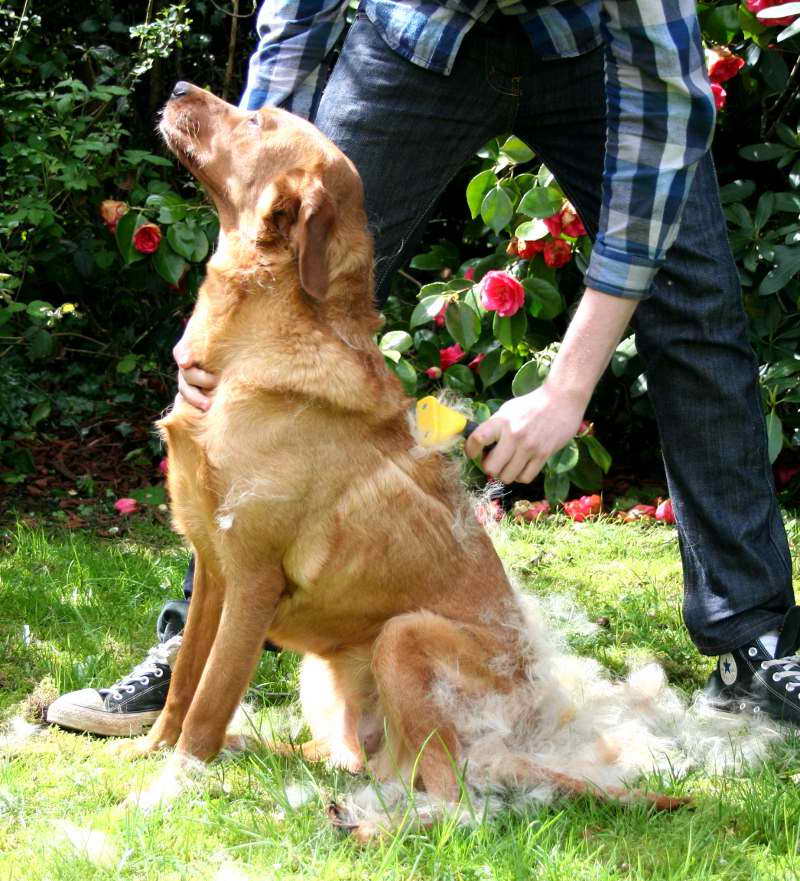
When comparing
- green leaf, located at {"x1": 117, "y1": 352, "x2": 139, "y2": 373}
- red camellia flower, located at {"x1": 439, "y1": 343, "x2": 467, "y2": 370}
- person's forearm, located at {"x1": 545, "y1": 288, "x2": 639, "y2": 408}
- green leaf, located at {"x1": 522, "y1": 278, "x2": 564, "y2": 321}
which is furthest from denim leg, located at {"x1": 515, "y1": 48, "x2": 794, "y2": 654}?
green leaf, located at {"x1": 117, "y1": 352, "x2": 139, "y2": 373}

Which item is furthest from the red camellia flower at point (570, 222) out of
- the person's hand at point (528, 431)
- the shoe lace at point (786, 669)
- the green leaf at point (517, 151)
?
the person's hand at point (528, 431)

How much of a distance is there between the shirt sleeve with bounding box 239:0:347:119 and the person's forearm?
118cm

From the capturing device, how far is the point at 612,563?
468cm

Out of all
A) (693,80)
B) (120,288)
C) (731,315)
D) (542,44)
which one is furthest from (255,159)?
A: (120,288)

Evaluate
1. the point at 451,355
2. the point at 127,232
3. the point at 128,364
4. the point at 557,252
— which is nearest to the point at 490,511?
the point at 451,355

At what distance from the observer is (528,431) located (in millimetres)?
A: 2617

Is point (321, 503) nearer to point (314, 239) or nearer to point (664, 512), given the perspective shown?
point (314, 239)

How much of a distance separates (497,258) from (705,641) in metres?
2.26

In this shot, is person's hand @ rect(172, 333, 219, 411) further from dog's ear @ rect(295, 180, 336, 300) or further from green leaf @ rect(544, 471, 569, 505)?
green leaf @ rect(544, 471, 569, 505)

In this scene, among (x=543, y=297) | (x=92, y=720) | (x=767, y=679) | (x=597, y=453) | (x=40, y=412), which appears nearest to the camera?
(x=92, y=720)

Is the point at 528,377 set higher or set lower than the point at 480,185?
lower

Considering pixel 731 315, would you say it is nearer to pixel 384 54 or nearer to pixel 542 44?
pixel 542 44

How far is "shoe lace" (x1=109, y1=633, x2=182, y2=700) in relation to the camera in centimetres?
333

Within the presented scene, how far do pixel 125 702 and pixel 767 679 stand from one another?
1828 mm
